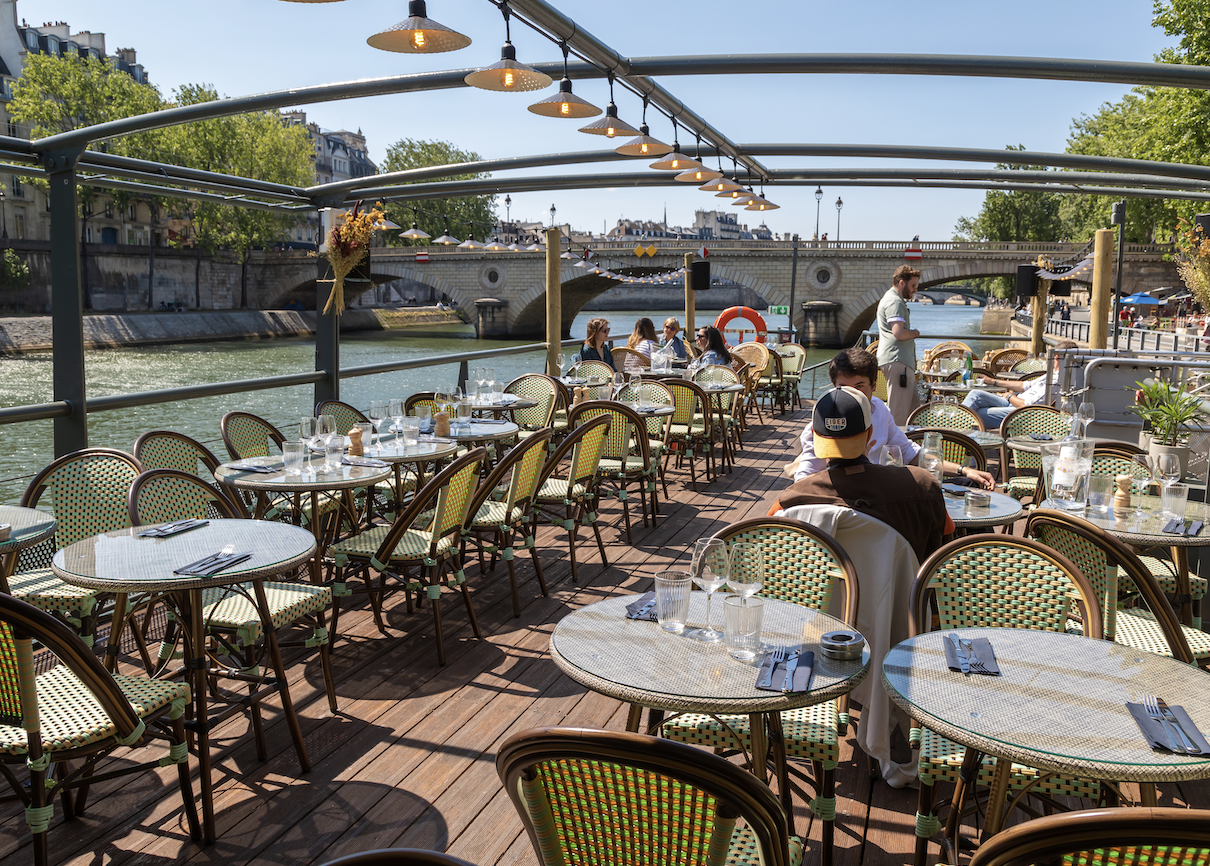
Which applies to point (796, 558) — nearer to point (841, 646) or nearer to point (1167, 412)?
point (841, 646)

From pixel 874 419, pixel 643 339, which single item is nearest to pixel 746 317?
pixel 643 339

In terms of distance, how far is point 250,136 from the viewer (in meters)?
43.1

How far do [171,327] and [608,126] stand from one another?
108 ft

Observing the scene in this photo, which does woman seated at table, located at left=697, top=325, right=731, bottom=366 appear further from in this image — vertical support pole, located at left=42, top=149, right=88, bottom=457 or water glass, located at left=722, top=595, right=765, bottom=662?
water glass, located at left=722, top=595, right=765, bottom=662

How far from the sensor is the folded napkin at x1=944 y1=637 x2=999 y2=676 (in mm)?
1787

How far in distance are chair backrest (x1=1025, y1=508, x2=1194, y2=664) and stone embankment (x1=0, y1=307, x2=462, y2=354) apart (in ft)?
85.0

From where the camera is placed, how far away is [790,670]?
1771 millimetres

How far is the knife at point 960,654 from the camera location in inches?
70.6

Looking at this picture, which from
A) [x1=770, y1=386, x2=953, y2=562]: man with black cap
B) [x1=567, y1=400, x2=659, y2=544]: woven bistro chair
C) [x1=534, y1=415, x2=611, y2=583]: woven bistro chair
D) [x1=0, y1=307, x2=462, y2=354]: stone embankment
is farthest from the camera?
[x1=0, y1=307, x2=462, y2=354]: stone embankment

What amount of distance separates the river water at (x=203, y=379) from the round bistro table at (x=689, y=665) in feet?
10.0

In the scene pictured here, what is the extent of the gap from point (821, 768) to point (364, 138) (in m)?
102

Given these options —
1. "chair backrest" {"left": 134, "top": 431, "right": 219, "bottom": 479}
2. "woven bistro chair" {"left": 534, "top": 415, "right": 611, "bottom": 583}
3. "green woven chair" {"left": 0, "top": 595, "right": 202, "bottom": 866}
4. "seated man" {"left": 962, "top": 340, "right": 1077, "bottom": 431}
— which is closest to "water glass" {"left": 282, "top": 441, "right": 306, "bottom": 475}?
"chair backrest" {"left": 134, "top": 431, "right": 219, "bottom": 479}

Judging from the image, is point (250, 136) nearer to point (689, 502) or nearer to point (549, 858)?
point (689, 502)

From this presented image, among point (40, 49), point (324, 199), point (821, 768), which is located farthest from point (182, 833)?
point (40, 49)
